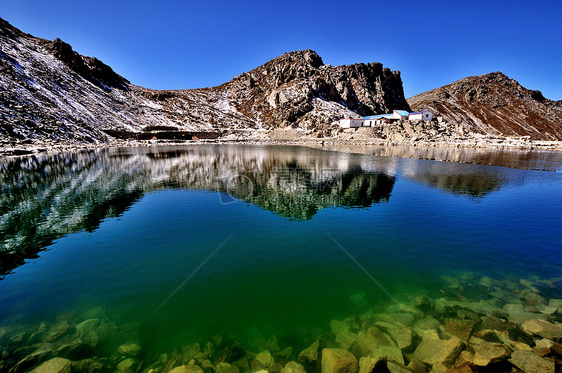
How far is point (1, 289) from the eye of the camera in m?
11.3

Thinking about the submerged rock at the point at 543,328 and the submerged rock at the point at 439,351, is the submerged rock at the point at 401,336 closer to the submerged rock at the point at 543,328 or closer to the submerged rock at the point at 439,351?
the submerged rock at the point at 439,351

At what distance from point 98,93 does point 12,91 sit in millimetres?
49780

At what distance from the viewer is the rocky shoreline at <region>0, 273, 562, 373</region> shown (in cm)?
741

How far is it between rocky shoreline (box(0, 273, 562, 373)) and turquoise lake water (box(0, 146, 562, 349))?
502 mm

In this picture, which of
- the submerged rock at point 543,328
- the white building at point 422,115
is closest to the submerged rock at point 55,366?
the submerged rock at point 543,328

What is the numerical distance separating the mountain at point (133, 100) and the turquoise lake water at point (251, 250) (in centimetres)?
8322

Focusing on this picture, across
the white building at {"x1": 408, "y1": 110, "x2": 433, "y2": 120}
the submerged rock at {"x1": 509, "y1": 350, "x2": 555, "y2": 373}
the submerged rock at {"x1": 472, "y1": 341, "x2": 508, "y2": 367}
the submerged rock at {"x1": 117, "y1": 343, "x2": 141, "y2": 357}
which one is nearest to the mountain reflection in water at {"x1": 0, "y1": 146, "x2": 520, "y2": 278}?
the submerged rock at {"x1": 117, "y1": 343, "x2": 141, "y2": 357}

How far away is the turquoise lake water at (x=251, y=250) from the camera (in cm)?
1016

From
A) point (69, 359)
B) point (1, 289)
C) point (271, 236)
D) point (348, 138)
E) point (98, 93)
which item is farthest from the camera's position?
point (98, 93)

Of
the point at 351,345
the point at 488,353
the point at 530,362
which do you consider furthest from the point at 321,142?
the point at 530,362

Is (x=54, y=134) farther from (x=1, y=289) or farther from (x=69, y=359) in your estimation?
(x=69, y=359)

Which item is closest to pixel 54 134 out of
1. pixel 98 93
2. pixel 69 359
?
pixel 98 93

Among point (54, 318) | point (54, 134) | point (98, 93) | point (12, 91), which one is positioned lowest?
point (54, 318)

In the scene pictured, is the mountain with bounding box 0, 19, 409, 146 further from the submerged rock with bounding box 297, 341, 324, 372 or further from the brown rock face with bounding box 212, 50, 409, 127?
the submerged rock with bounding box 297, 341, 324, 372
